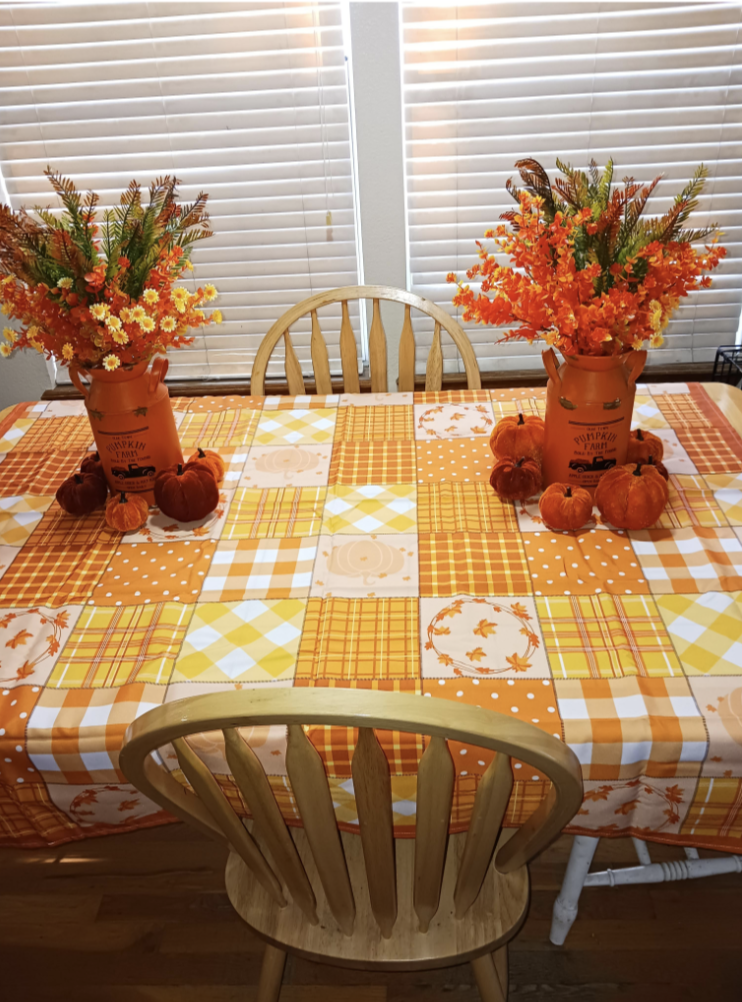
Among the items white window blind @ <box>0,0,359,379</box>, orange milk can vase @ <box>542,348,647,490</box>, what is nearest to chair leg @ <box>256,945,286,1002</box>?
orange milk can vase @ <box>542,348,647,490</box>

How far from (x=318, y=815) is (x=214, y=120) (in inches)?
79.1

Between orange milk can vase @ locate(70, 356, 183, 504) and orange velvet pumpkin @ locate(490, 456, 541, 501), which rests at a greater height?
orange milk can vase @ locate(70, 356, 183, 504)

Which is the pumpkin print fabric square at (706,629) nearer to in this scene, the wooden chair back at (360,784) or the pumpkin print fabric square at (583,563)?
the pumpkin print fabric square at (583,563)

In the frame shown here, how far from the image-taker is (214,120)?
7.08ft

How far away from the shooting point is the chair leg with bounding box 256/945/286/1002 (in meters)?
1.08

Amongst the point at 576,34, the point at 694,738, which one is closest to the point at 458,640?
the point at 694,738

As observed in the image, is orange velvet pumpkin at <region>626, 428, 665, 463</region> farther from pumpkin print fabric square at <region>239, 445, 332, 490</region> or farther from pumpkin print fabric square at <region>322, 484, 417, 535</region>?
pumpkin print fabric square at <region>239, 445, 332, 490</region>

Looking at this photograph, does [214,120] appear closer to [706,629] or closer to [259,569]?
[259,569]

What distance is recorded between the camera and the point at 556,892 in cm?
140

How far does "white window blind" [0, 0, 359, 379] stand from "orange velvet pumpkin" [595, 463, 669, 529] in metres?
1.46

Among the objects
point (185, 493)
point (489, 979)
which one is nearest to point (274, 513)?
point (185, 493)

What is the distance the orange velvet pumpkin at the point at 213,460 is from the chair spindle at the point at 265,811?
1.91 feet

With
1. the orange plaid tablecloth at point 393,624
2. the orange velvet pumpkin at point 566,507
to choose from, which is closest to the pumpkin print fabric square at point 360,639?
the orange plaid tablecloth at point 393,624

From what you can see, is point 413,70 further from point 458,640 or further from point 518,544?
point 458,640
